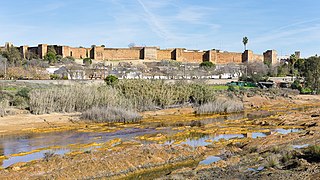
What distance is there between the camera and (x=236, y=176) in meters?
9.25

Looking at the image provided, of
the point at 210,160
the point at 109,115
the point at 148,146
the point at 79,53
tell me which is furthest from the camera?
the point at 79,53

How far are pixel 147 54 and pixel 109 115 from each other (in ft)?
220

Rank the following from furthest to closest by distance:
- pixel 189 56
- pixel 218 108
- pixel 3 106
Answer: pixel 189 56
pixel 218 108
pixel 3 106

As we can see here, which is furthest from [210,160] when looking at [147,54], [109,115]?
A: [147,54]

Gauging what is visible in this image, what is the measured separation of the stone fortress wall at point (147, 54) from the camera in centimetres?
8412

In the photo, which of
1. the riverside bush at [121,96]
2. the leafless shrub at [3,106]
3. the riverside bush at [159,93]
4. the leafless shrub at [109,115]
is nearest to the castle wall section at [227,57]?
the riverside bush at [121,96]

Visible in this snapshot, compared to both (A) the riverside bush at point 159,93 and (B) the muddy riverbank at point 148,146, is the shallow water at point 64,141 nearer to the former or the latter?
(B) the muddy riverbank at point 148,146

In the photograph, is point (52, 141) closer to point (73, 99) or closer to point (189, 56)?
point (73, 99)

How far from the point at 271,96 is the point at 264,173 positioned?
29.3 m

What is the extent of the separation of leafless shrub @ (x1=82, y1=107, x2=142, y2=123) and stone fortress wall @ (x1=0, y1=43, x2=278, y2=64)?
63.4 metres

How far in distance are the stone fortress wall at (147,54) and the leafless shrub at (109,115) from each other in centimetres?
6344

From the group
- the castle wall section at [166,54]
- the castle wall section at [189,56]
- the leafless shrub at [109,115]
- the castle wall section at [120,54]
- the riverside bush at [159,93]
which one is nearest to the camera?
the leafless shrub at [109,115]

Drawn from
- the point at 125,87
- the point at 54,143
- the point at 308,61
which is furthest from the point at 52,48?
the point at 54,143

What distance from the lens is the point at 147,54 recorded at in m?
87.9
